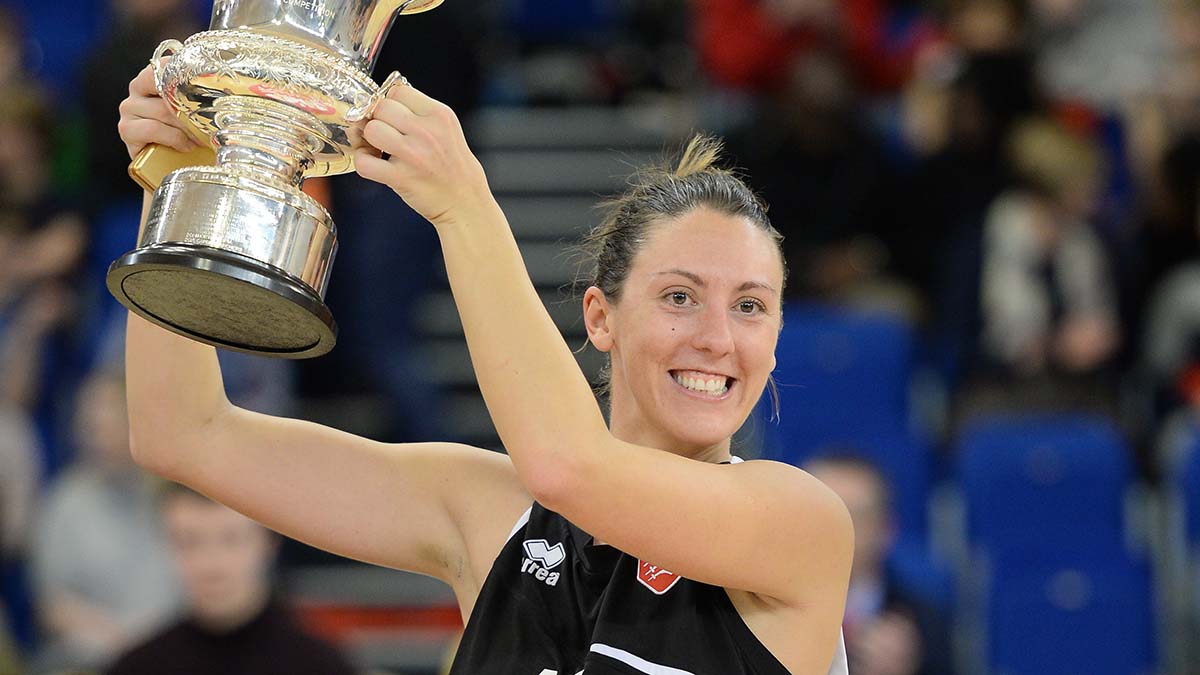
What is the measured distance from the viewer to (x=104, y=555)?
5.46 metres

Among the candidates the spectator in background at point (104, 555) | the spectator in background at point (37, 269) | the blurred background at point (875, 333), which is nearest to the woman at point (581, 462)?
the blurred background at point (875, 333)

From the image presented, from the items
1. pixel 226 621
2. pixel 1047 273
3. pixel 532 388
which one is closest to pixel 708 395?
pixel 532 388

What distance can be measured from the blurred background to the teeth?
2.59 metres

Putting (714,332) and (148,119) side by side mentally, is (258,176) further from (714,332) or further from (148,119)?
(714,332)

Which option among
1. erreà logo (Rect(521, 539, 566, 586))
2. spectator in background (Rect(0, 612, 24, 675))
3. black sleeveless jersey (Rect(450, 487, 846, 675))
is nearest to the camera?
black sleeveless jersey (Rect(450, 487, 846, 675))

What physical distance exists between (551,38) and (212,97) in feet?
23.1

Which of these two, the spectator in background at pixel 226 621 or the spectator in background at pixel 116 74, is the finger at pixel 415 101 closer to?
the spectator in background at pixel 226 621

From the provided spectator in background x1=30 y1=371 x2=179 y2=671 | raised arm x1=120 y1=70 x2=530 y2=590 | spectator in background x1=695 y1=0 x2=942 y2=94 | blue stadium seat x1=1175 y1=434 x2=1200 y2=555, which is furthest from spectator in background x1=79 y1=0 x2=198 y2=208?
raised arm x1=120 y1=70 x2=530 y2=590

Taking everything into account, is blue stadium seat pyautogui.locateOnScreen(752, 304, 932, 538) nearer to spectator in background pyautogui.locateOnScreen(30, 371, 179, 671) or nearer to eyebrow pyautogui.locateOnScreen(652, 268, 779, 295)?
spectator in background pyautogui.locateOnScreen(30, 371, 179, 671)

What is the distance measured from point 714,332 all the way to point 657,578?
0.32 metres

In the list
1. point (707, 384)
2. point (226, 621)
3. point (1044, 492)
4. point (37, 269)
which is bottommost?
point (226, 621)

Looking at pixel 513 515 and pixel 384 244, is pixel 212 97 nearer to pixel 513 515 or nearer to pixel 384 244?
pixel 513 515

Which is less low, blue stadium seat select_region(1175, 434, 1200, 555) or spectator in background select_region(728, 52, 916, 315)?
spectator in background select_region(728, 52, 916, 315)

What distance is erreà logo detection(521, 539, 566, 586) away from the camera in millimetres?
2357
